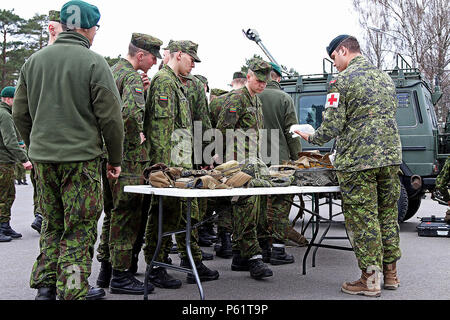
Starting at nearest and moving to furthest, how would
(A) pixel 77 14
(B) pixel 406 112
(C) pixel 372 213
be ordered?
(A) pixel 77 14, (C) pixel 372 213, (B) pixel 406 112

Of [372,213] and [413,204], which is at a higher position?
[372,213]

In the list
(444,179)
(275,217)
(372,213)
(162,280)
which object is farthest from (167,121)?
(444,179)

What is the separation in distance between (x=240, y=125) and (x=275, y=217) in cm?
119

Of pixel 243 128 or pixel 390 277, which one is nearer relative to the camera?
pixel 390 277

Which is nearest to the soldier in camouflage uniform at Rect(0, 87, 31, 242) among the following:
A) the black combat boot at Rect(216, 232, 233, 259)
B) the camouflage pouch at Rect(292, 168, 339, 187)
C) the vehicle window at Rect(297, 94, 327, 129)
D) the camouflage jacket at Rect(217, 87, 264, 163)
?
the black combat boot at Rect(216, 232, 233, 259)

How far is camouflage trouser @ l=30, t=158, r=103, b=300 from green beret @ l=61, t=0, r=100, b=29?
90cm

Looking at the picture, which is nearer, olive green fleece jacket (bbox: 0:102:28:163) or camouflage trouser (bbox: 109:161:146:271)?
camouflage trouser (bbox: 109:161:146:271)

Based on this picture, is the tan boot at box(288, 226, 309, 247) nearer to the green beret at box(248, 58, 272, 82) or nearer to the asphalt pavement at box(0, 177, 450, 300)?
the asphalt pavement at box(0, 177, 450, 300)

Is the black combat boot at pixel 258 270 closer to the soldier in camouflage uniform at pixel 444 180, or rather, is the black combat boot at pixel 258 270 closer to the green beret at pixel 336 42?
the green beret at pixel 336 42

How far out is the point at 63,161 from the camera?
3.15m

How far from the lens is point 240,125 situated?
5.09 m

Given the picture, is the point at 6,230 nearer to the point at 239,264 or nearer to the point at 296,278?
the point at 239,264

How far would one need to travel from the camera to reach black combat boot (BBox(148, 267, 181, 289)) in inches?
170

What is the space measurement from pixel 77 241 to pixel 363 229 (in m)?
2.19
